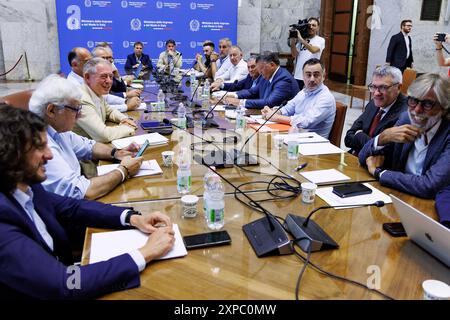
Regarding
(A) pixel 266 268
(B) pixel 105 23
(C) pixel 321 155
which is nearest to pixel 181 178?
(A) pixel 266 268

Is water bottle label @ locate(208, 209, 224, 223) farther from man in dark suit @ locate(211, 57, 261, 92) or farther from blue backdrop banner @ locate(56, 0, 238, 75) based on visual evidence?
blue backdrop banner @ locate(56, 0, 238, 75)

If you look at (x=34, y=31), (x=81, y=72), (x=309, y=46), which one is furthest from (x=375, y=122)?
(x=34, y=31)

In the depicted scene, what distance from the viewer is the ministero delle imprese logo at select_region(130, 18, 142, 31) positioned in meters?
8.73

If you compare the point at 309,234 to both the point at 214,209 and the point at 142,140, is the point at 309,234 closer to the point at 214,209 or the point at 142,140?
the point at 214,209

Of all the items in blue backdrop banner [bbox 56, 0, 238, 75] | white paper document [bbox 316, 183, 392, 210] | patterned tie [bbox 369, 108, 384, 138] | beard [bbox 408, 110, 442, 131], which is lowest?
white paper document [bbox 316, 183, 392, 210]

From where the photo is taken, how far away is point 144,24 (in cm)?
881

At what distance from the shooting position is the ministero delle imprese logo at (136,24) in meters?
8.73

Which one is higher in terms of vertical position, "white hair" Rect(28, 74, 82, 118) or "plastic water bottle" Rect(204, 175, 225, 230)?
"white hair" Rect(28, 74, 82, 118)

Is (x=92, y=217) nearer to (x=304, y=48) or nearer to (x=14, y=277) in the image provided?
(x=14, y=277)

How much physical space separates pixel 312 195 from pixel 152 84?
421 centimetres

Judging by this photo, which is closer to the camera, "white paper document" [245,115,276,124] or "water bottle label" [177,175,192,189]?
"water bottle label" [177,175,192,189]

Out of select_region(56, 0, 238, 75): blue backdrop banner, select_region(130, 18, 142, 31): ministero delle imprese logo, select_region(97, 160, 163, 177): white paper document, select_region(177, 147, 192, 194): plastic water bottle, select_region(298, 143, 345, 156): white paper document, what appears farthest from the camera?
select_region(130, 18, 142, 31): ministero delle imprese logo

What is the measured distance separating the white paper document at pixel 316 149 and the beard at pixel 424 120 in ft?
1.79

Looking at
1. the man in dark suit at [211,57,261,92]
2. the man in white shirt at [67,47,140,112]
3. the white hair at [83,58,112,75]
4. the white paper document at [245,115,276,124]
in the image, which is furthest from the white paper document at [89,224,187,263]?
the man in dark suit at [211,57,261,92]
